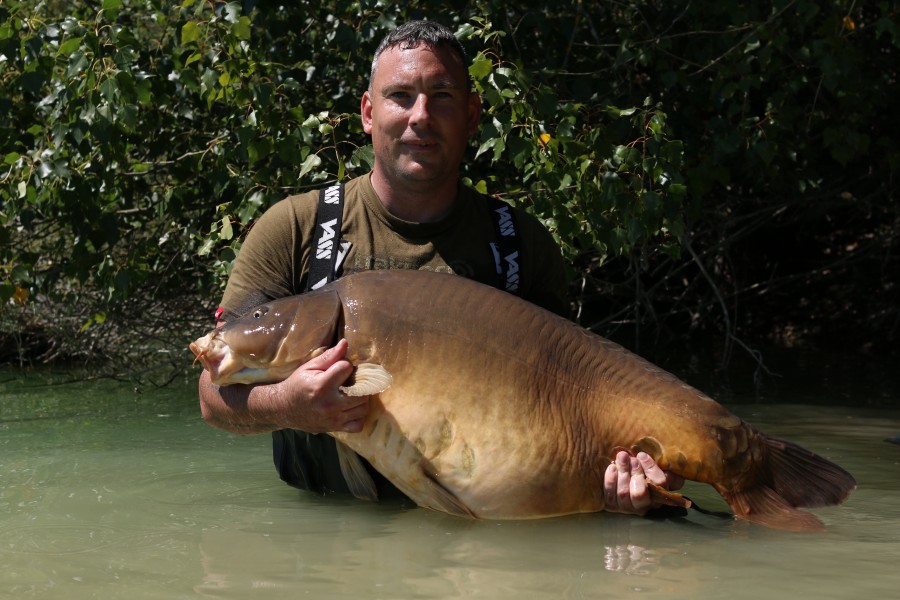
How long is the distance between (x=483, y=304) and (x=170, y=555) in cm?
111

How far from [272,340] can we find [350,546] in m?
0.62

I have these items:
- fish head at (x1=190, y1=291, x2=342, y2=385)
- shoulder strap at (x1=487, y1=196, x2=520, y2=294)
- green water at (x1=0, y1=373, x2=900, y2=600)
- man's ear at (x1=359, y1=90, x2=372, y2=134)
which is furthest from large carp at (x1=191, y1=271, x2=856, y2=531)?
man's ear at (x1=359, y1=90, x2=372, y2=134)

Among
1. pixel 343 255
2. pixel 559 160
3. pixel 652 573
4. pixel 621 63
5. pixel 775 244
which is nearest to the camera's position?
pixel 652 573

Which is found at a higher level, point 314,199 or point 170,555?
point 314,199

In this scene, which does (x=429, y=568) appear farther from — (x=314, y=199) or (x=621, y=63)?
(x=621, y=63)

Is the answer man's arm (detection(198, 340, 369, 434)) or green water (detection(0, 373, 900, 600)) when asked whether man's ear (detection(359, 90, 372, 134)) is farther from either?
green water (detection(0, 373, 900, 600))

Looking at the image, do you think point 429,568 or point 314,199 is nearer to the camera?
point 429,568

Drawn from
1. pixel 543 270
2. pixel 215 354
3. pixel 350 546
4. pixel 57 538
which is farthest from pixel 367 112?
pixel 57 538

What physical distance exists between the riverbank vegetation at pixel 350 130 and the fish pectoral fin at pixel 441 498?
1.89m

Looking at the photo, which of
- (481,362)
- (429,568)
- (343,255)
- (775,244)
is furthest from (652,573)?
(775,244)

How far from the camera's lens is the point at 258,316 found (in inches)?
129

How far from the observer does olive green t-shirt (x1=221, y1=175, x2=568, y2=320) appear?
3684 millimetres

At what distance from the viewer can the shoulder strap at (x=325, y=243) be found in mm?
3693

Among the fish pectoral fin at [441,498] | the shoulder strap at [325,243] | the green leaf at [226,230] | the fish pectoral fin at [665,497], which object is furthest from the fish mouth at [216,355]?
the green leaf at [226,230]
